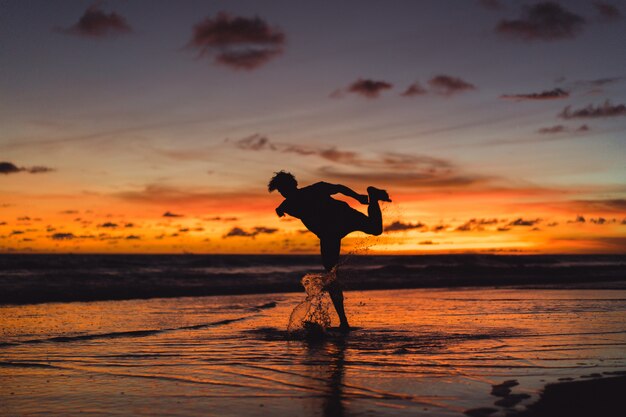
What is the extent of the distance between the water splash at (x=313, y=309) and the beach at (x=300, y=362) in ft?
0.94

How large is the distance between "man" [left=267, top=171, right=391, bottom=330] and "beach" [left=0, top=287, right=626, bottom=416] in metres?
1.21

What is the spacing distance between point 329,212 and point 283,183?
2.53 ft

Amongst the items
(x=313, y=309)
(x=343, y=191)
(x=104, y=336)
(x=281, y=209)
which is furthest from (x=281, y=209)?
(x=104, y=336)

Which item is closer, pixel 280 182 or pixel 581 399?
pixel 581 399

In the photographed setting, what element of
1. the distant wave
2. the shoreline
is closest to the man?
the distant wave

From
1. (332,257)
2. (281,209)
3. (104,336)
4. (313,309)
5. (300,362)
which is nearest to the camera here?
(300,362)

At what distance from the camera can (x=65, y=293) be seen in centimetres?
1722

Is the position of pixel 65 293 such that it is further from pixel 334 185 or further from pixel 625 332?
pixel 625 332

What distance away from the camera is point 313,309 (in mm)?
9562

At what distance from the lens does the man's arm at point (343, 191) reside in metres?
8.61

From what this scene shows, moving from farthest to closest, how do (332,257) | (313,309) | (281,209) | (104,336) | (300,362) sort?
(313,309) < (332,257) < (281,209) < (104,336) < (300,362)

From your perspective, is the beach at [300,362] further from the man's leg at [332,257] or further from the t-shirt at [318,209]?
the t-shirt at [318,209]

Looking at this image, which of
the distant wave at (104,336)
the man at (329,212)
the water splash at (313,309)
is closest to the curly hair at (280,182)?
the man at (329,212)

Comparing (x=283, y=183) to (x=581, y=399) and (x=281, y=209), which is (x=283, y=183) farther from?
(x=581, y=399)
